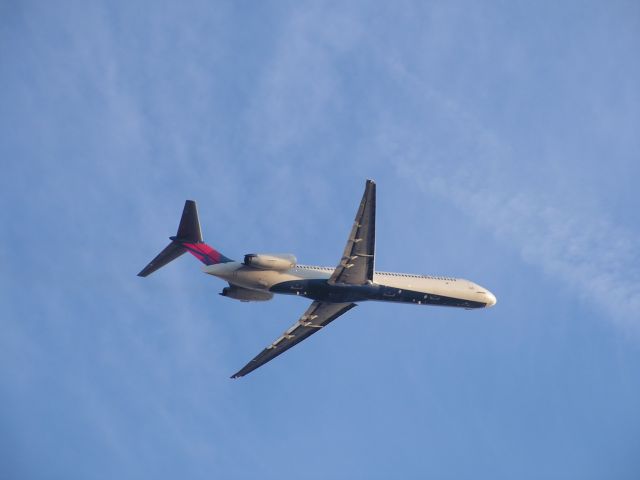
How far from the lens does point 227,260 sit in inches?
2126

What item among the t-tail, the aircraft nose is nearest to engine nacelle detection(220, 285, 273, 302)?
the t-tail

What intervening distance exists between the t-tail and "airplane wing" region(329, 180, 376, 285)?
8738mm

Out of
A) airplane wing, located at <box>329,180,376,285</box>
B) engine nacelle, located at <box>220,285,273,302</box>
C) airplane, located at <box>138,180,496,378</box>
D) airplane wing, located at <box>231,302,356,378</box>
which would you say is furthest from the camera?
airplane wing, located at <box>231,302,356,378</box>

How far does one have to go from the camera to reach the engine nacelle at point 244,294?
52.4m

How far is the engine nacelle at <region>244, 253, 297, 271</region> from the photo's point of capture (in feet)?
162

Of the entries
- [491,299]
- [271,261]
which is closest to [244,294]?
[271,261]

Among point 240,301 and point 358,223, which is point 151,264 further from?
point 358,223

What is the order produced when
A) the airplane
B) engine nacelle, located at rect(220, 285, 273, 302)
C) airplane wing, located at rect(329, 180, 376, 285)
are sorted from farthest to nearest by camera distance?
engine nacelle, located at rect(220, 285, 273, 302), the airplane, airplane wing, located at rect(329, 180, 376, 285)

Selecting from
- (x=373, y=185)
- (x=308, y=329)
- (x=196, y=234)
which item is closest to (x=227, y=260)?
(x=196, y=234)

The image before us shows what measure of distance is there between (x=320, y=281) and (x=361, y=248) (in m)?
4.50

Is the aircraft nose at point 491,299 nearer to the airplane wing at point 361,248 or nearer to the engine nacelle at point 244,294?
the airplane wing at point 361,248

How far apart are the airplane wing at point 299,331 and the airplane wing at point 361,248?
4.93m

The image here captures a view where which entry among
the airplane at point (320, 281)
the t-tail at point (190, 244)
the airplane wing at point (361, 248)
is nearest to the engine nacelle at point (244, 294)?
the airplane at point (320, 281)

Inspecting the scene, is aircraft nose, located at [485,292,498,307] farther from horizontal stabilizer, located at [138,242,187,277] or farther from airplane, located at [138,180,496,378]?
horizontal stabilizer, located at [138,242,187,277]
